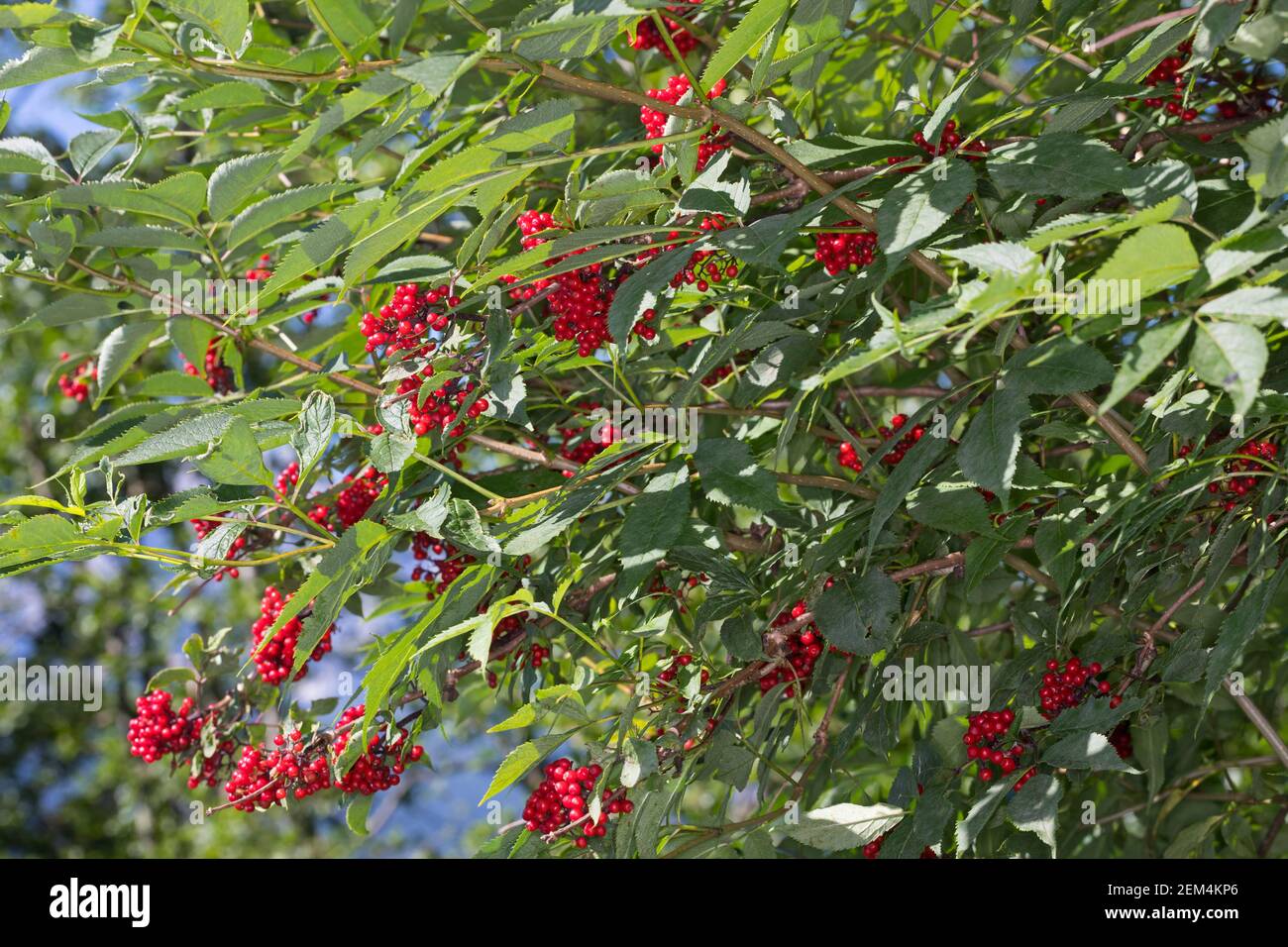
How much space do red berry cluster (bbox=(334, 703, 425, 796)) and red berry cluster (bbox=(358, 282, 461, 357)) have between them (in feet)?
1.86

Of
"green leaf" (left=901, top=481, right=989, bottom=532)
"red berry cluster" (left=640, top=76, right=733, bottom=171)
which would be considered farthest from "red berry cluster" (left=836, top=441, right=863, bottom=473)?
"red berry cluster" (left=640, top=76, right=733, bottom=171)

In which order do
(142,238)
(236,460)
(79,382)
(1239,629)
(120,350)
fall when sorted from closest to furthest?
(1239,629) → (236,460) → (142,238) → (120,350) → (79,382)

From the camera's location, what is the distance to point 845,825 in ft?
4.85

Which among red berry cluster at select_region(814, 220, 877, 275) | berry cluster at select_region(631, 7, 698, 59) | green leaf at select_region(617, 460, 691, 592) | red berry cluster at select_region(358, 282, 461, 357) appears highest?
berry cluster at select_region(631, 7, 698, 59)

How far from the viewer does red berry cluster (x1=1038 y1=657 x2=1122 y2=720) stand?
1.51 m

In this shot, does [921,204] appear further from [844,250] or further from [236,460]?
[236,460]

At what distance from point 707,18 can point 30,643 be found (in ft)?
24.9

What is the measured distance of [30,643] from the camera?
7926 millimetres

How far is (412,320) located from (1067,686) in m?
0.95

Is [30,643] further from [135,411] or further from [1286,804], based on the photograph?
[1286,804]

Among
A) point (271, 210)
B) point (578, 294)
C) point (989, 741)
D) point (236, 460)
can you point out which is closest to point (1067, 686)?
point (989, 741)

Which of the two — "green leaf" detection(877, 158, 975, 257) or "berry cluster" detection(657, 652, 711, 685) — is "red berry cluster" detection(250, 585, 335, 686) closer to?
"berry cluster" detection(657, 652, 711, 685)

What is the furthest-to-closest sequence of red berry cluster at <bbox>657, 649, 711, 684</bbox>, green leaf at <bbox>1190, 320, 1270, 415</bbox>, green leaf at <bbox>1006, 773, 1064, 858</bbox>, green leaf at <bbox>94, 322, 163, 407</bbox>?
green leaf at <bbox>94, 322, 163, 407</bbox>, red berry cluster at <bbox>657, 649, 711, 684</bbox>, green leaf at <bbox>1006, 773, 1064, 858</bbox>, green leaf at <bbox>1190, 320, 1270, 415</bbox>

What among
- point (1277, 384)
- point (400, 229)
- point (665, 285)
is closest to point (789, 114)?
point (665, 285)
